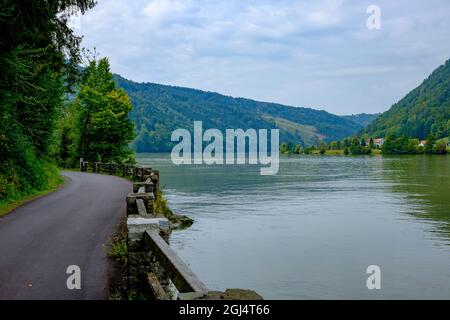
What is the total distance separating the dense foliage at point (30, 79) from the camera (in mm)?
16688

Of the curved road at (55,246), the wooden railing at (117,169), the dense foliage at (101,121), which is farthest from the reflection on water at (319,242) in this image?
the dense foliage at (101,121)

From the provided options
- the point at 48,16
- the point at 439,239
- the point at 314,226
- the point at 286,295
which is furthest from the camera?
the point at 314,226

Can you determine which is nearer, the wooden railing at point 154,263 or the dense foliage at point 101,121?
the wooden railing at point 154,263

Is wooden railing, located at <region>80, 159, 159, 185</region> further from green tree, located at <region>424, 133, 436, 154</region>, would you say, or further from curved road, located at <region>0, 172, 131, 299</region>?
green tree, located at <region>424, 133, 436, 154</region>

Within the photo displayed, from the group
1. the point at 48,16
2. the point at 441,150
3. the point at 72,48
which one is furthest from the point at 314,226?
the point at 441,150

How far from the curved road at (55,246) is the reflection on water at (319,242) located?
5259 mm

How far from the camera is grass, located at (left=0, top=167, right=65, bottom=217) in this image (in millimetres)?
18791

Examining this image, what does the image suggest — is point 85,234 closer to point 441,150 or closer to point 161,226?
point 161,226

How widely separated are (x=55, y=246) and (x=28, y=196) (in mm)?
11593

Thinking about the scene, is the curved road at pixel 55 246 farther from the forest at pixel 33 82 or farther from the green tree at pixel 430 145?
the green tree at pixel 430 145

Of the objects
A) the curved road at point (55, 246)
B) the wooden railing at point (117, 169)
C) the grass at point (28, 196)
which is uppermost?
the wooden railing at point (117, 169)

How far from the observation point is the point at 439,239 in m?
26.4
